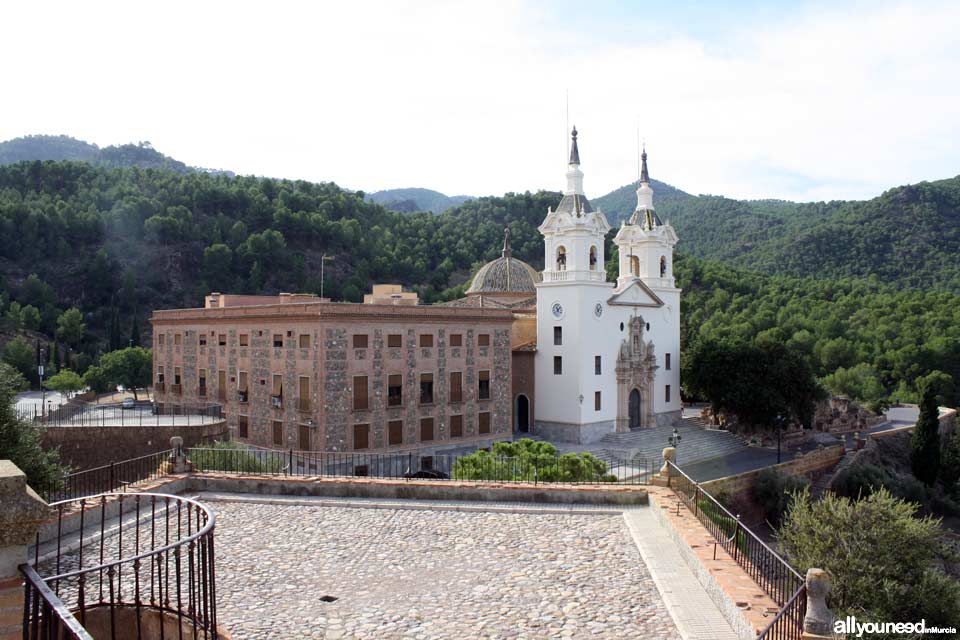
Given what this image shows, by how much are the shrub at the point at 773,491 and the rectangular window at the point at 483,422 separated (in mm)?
12825

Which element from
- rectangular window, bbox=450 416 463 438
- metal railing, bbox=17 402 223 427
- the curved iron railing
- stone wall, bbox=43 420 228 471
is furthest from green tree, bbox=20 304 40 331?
the curved iron railing

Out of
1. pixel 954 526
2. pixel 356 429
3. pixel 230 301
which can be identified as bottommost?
pixel 954 526

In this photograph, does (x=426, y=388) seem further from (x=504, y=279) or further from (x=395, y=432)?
(x=504, y=279)

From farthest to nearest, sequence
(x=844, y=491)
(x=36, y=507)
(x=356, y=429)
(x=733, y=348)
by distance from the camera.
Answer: (x=733, y=348) < (x=844, y=491) < (x=356, y=429) < (x=36, y=507)

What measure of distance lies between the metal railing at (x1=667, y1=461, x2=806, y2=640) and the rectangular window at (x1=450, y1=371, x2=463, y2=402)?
837 inches

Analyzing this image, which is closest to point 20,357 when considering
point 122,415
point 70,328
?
point 70,328

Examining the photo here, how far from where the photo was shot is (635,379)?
4288 centimetres

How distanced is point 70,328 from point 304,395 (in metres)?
42.9

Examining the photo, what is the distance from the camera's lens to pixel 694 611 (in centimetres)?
921

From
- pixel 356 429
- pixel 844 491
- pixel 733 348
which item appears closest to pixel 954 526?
pixel 844 491

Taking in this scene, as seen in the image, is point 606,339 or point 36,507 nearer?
point 36,507

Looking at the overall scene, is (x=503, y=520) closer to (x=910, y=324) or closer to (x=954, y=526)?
(x=954, y=526)

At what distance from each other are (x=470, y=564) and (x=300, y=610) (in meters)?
2.79

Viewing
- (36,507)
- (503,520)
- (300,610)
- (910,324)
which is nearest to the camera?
(36,507)
